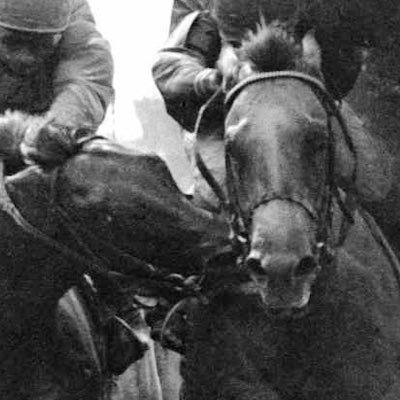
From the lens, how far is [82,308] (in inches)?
160

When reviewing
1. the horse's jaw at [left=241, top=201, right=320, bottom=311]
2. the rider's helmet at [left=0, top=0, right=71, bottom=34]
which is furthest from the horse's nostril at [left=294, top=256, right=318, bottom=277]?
the rider's helmet at [left=0, top=0, right=71, bottom=34]

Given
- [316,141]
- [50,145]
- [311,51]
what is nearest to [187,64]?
[311,51]

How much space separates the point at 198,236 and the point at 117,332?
118cm

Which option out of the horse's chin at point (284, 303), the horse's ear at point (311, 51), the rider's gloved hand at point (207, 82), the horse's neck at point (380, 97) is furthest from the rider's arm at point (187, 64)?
the horse's chin at point (284, 303)

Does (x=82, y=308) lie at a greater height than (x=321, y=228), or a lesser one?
lesser

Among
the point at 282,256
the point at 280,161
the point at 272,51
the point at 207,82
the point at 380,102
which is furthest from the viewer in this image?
the point at 380,102

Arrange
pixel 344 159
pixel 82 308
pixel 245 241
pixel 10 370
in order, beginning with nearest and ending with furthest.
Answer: pixel 245 241 < pixel 344 159 < pixel 10 370 < pixel 82 308

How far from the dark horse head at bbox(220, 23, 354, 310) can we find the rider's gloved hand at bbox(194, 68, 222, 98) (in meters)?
0.17

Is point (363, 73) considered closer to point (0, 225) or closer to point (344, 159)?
point (344, 159)

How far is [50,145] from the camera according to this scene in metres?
3.08

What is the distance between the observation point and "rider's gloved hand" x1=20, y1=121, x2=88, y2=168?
10.1 ft

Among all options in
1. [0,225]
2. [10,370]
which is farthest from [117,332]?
[0,225]

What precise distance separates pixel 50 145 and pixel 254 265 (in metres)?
0.71

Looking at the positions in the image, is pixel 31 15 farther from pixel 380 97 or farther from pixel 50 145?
pixel 380 97
